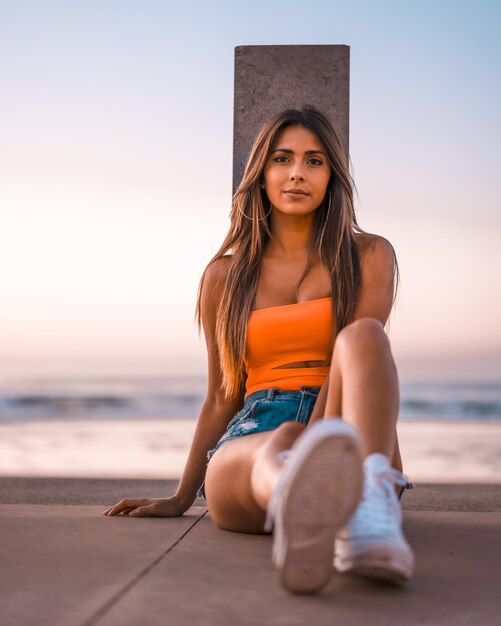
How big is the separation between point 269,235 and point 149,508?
1055 mm

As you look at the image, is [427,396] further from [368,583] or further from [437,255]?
[368,583]

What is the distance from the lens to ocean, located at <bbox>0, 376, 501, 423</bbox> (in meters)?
16.9

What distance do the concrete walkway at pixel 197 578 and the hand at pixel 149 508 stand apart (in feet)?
0.16

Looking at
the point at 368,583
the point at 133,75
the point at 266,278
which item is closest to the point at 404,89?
the point at 133,75

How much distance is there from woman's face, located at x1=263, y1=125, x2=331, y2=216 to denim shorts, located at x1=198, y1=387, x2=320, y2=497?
0.64 meters

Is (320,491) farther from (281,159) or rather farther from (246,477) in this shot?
(281,159)

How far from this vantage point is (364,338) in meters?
2.12

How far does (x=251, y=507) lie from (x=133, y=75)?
21.3ft

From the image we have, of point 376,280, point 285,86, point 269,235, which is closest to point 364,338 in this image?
point 376,280

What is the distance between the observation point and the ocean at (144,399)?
55.3ft

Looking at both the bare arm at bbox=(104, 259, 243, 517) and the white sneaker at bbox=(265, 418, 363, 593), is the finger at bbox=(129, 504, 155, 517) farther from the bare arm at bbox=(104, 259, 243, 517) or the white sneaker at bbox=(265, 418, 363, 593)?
the white sneaker at bbox=(265, 418, 363, 593)

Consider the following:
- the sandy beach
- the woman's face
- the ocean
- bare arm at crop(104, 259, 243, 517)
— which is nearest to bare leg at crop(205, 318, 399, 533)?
bare arm at crop(104, 259, 243, 517)


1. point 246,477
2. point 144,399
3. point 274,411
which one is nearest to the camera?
point 246,477

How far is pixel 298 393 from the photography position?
110 inches
